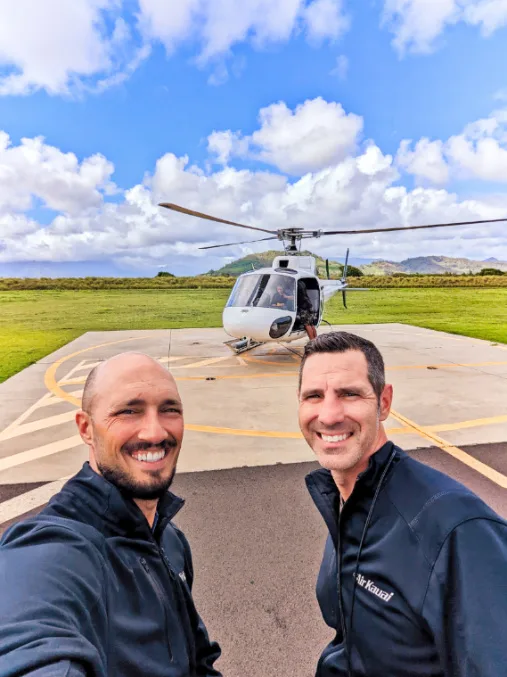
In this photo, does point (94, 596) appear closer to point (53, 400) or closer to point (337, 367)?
point (337, 367)

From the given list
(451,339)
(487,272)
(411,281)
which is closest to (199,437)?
(451,339)

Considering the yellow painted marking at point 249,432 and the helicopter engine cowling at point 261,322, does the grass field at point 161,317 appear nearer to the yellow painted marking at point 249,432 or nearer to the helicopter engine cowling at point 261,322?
the helicopter engine cowling at point 261,322

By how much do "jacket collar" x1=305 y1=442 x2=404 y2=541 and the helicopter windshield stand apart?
8.70 metres

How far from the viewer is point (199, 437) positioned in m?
6.46

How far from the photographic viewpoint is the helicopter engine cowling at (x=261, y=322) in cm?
1042

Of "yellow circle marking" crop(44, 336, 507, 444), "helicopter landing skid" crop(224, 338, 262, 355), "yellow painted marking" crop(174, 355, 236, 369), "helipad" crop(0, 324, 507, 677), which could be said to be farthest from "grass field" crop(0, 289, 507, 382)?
"helicopter landing skid" crop(224, 338, 262, 355)

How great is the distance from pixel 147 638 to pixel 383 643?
84cm

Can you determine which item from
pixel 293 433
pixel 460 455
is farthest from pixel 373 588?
pixel 293 433

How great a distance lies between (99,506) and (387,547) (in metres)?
1.08

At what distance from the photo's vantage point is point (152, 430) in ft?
5.77

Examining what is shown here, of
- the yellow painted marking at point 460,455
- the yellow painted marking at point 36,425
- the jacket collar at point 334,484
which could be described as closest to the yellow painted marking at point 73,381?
the yellow painted marking at point 36,425

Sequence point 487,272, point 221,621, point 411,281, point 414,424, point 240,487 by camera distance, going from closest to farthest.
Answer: point 221,621 → point 240,487 → point 414,424 → point 411,281 → point 487,272

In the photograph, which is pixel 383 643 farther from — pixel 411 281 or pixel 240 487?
pixel 411 281

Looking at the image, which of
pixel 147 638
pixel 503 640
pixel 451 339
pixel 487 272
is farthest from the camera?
pixel 487 272
